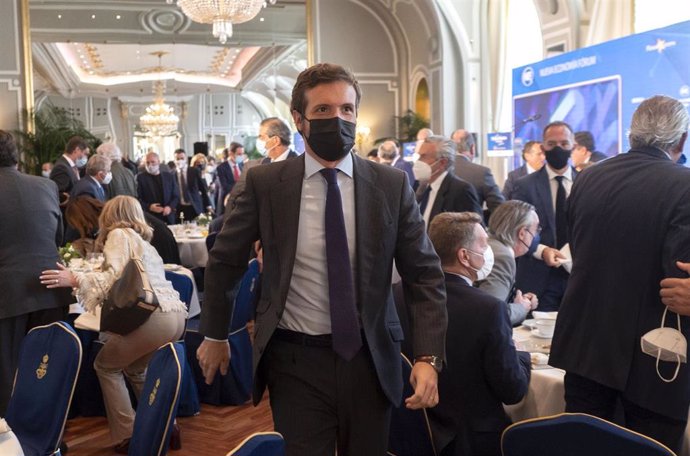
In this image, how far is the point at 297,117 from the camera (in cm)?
206

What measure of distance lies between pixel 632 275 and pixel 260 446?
1364mm

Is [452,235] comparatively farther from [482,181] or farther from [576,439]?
[482,181]

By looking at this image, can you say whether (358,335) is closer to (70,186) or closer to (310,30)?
(70,186)

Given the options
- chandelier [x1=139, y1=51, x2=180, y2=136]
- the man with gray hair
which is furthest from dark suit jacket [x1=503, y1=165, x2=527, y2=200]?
chandelier [x1=139, y1=51, x2=180, y2=136]

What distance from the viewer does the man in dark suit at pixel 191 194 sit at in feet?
37.2

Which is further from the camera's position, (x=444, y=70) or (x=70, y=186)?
(x=444, y=70)

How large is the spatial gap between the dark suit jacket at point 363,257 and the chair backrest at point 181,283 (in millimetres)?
2705

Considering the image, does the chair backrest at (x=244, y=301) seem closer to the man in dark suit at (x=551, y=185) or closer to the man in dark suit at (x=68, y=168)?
the man in dark suit at (x=551, y=185)

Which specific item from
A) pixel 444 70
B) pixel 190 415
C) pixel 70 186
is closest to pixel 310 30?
pixel 444 70

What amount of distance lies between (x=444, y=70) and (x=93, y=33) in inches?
229

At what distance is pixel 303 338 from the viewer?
6.62 feet

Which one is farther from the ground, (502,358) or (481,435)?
(502,358)

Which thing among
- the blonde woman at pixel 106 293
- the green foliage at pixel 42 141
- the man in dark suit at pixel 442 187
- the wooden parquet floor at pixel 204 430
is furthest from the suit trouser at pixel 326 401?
the green foliage at pixel 42 141

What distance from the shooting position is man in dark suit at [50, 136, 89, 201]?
780 cm
